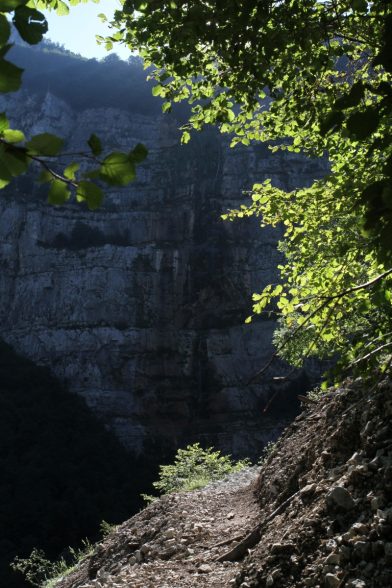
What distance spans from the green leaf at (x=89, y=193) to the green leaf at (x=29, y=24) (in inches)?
11.6

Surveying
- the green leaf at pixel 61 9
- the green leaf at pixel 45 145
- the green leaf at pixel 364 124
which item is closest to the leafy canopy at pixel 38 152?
the green leaf at pixel 45 145

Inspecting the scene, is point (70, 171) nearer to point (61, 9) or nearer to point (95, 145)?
point (95, 145)

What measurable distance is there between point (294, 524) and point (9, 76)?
3.57 metres

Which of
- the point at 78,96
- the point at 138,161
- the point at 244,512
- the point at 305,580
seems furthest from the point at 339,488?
the point at 78,96

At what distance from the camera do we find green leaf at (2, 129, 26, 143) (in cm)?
91

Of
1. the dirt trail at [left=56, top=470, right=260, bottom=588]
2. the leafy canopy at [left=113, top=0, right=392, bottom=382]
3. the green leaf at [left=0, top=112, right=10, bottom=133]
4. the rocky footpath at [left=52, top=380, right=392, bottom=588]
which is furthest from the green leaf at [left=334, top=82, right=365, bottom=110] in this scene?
the dirt trail at [left=56, top=470, right=260, bottom=588]

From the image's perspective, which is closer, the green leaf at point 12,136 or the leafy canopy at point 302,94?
the green leaf at point 12,136

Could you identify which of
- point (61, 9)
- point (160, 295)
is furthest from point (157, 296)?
point (61, 9)

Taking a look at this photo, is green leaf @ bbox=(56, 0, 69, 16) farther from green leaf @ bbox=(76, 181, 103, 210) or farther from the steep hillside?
the steep hillside

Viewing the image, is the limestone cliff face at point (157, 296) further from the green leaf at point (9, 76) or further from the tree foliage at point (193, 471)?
the green leaf at point (9, 76)

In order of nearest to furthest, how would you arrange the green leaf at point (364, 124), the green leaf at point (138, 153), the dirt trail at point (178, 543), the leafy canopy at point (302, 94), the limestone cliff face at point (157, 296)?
the green leaf at point (138, 153) → the green leaf at point (364, 124) → the leafy canopy at point (302, 94) → the dirt trail at point (178, 543) → the limestone cliff face at point (157, 296)

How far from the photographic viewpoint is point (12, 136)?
3.01 feet

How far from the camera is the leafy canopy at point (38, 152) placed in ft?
2.85

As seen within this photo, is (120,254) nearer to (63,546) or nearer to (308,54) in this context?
(63,546)
